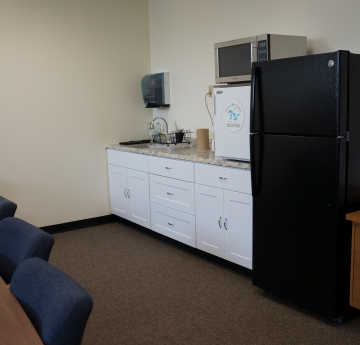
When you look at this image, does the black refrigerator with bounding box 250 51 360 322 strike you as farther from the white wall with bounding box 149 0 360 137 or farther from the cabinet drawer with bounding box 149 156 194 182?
the cabinet drawer with bounding box 149 156 194 182

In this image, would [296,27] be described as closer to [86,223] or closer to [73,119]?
[73,119]

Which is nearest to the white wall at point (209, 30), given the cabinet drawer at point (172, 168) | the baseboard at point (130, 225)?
the cabinet drawer at point (172, 168)

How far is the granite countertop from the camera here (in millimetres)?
3430

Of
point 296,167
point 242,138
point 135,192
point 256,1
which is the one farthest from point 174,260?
point 256,1

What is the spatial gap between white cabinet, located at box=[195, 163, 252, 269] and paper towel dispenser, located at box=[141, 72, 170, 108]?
63.0 inches

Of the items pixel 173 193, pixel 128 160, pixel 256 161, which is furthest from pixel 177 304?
pixel 128 160

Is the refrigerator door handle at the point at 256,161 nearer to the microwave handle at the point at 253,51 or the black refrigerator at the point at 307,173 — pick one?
the black refrigerator at the point at 307,173

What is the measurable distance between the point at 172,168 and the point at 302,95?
5.65 feet

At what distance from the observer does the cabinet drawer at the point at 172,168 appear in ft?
12.7

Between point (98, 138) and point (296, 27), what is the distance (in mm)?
2592

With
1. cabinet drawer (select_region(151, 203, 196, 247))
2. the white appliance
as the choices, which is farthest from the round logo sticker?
cabinet drawer (select_region(151, 203, 196, 247))

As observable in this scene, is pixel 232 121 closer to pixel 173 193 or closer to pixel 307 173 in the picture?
pixel 307 173

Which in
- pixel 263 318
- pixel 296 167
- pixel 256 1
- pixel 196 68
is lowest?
pixel 263 318

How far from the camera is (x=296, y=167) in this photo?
2.76 metres
